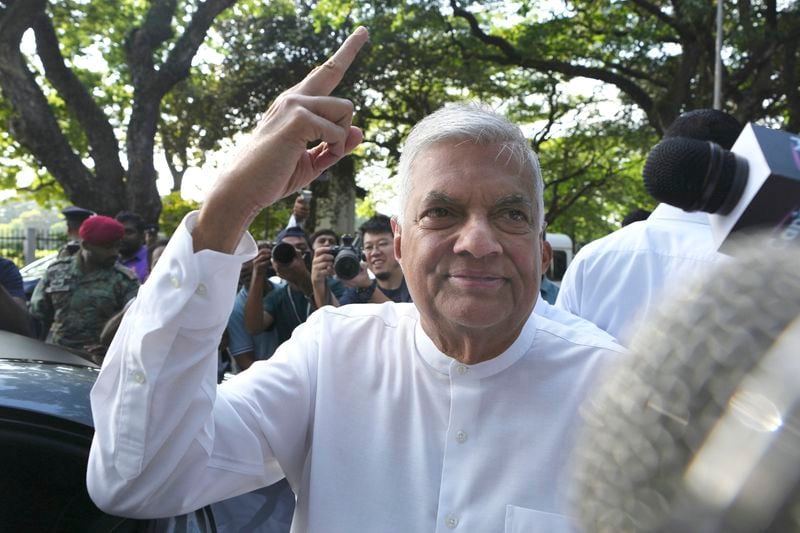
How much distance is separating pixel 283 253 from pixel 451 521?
139 inches

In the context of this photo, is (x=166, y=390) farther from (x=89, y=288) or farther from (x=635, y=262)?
(x=89, y=288)

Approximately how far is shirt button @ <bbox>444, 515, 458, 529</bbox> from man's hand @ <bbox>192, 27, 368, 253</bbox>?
0.76 meters

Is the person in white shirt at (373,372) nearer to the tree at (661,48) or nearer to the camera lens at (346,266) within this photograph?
the camera lens at (346,266)

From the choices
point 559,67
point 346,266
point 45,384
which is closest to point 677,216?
point 45,384

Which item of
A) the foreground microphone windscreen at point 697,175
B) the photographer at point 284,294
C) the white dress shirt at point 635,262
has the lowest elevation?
the photographer at point 284,294

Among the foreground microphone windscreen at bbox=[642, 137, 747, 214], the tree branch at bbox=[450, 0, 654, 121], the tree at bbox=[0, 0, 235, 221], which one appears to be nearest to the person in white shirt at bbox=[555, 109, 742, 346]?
the foreground microphone windscreen at bbox=[642, 137, 747, 214]

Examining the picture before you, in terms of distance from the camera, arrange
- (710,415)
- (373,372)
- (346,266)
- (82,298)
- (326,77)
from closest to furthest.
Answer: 1. (710,415)
2. (326,77)
3. (373,372)
4. (346,266)
5. (82,298)

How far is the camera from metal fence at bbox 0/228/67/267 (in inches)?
725

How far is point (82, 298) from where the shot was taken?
5.89 m

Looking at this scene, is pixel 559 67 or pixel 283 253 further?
pixel 559 67

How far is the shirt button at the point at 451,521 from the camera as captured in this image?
5.68 feet

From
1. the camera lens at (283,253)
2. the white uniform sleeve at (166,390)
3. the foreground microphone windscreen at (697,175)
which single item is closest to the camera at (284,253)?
the camera lens at (283,253)

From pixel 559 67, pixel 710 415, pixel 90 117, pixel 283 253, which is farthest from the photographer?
pixel 559 67

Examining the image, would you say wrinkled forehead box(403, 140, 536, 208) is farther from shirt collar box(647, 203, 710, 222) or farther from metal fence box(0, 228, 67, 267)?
metal fence box(0, 228, 67, 267)
